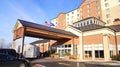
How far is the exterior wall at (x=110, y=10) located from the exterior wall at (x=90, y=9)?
7.24ft

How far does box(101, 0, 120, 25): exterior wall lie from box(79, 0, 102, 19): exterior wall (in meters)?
2.21

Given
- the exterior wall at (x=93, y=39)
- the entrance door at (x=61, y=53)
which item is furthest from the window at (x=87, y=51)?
the entrance door at (x=61, y=53)

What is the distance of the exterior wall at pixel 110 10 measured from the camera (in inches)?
1912

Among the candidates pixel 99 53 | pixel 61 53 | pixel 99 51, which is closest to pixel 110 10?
pixel 61 53

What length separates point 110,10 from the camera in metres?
50.6

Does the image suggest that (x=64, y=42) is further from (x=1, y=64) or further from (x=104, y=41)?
(x=1, y=64)

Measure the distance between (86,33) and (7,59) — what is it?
66.3 ft

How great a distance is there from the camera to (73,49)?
29.4 m

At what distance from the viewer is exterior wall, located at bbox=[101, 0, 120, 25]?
48.6 m

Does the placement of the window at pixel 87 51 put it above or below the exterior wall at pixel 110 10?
below

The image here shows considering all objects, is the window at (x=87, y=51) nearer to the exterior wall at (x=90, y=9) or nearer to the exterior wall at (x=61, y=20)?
the exterior wall at (x=90, y=9)

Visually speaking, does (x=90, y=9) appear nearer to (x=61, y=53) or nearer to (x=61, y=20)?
(x=61, y=20)

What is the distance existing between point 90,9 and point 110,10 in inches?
387

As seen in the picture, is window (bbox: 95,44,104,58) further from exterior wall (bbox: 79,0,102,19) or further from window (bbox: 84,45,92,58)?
exterior wall (bbox: 79,0,102,19)
